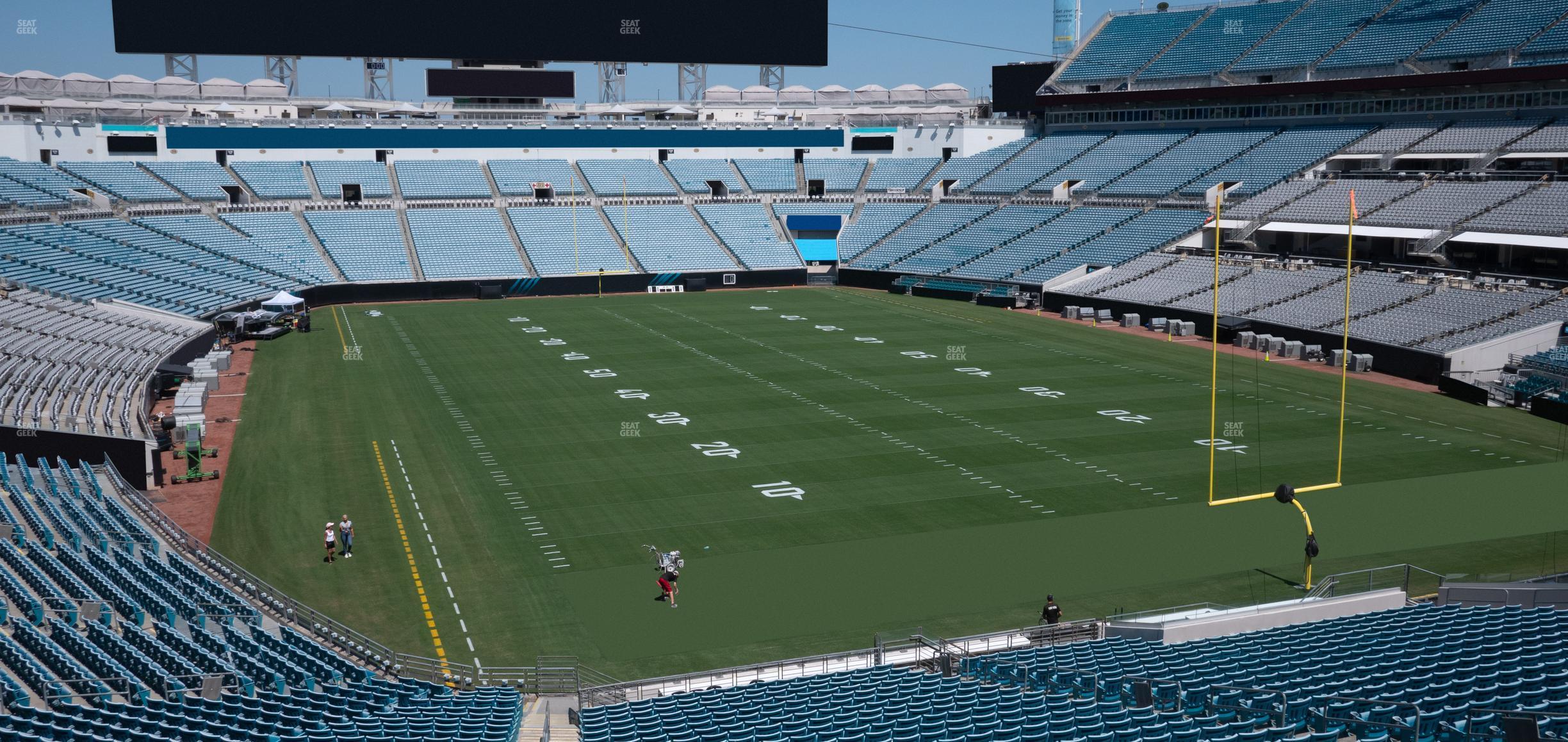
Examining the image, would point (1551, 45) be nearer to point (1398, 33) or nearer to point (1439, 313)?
point (1398, 33)

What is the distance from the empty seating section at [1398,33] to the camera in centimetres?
6019

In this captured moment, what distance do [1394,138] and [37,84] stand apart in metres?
74.5

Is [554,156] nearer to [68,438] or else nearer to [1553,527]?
[68,438]

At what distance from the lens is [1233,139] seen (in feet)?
218

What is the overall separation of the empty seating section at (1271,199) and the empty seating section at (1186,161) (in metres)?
5.43

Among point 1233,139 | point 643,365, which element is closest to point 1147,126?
point 1233,139

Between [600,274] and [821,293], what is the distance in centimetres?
1186

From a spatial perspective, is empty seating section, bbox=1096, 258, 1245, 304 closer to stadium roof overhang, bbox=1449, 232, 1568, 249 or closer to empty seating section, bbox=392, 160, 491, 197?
stadium roof overhang, bbox=1449, 232, 1568, 249

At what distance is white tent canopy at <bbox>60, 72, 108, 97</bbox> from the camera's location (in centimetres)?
7331

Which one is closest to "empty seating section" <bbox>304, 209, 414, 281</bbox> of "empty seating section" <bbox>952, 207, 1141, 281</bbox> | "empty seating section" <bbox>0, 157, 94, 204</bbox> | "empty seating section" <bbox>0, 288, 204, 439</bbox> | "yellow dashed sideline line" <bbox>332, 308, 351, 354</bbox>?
"yellow dashed sideline line" <bbox>332, 308, 351, 354</bbox>

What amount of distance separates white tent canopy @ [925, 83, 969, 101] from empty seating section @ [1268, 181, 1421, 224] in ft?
122

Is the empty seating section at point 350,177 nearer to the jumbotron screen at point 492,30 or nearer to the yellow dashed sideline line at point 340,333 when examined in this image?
the jumbotron screen at point 492,30

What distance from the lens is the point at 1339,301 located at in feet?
155

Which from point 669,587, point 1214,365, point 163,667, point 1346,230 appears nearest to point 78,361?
point 163,667
